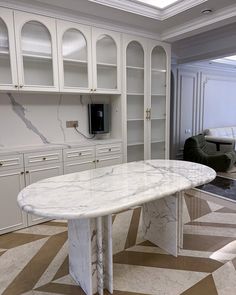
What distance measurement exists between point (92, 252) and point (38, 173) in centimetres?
146

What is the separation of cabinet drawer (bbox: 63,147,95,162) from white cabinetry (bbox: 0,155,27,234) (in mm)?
558

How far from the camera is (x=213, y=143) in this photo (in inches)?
225

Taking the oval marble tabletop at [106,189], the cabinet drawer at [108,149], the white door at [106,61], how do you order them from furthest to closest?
the cabinet drawer at [108,149] → the white door at [106,61] → the oval marble tabletop at [106,189]

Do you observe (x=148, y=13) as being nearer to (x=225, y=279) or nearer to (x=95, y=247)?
(x=95, y=247)

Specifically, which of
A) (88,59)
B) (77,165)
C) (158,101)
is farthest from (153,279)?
(158,101)

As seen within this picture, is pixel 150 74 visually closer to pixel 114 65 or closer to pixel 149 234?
pixel 114 65

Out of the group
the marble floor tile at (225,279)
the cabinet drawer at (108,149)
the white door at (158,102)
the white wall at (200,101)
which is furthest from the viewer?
the white wall at (200,101)

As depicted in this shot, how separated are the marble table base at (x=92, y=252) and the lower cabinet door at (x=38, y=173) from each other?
44.8 inches

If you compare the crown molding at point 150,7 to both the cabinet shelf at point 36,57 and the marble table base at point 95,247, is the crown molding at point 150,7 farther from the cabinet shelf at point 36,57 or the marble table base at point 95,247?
the marble table base at point 95,247

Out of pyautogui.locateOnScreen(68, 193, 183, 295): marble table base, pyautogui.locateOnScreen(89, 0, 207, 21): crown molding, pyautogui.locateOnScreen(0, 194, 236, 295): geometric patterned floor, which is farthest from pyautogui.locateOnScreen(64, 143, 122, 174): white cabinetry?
pyautogui.locateOnScreen(89, 0, 207, 21): crown molding

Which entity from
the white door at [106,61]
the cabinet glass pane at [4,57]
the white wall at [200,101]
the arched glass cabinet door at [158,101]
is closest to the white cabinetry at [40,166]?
the cabinet glass pane at [4,57]

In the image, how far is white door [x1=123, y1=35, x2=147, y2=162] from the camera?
138 inches

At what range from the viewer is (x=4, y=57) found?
2.68 metres

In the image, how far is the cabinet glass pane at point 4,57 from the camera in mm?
2596
